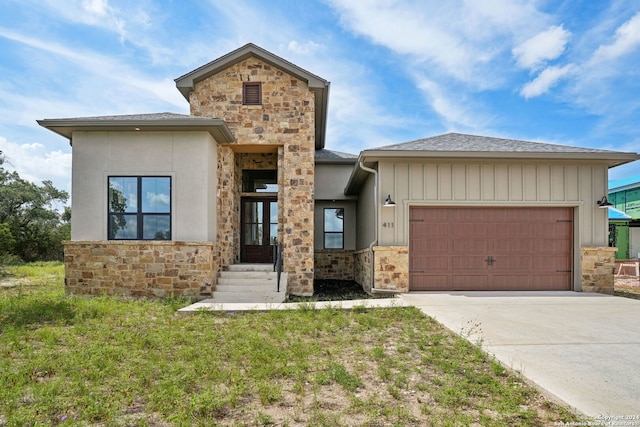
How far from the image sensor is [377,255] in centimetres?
895

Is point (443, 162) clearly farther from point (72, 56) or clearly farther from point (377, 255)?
point (72, 56)

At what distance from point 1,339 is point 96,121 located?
17.0 ft

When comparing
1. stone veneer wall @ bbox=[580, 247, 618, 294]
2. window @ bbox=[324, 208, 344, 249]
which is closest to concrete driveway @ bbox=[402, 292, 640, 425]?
stone veneer wall @ bbox=[580, 247, 618, 294]

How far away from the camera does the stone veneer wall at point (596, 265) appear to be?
915cm

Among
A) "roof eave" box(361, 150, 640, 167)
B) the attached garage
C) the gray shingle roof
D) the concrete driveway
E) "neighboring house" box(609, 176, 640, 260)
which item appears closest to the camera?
the concrete driveway

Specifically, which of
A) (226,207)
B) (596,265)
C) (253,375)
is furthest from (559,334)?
(226,207)

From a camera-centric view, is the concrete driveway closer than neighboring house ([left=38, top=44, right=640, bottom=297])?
Yes

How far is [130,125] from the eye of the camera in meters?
8.39

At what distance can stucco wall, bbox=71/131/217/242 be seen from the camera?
342 inches

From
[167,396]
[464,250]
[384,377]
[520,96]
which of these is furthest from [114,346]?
[520,96]

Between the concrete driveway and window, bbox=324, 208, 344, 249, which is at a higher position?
window, bbox=324, 208, 344, 249

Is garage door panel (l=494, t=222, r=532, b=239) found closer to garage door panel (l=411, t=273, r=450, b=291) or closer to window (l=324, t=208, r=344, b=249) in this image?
garage door panel (l=411, t=273, r=450, b=291)

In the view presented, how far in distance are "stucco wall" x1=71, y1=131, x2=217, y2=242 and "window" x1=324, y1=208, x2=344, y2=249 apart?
558cm

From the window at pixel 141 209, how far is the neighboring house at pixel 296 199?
2cm
